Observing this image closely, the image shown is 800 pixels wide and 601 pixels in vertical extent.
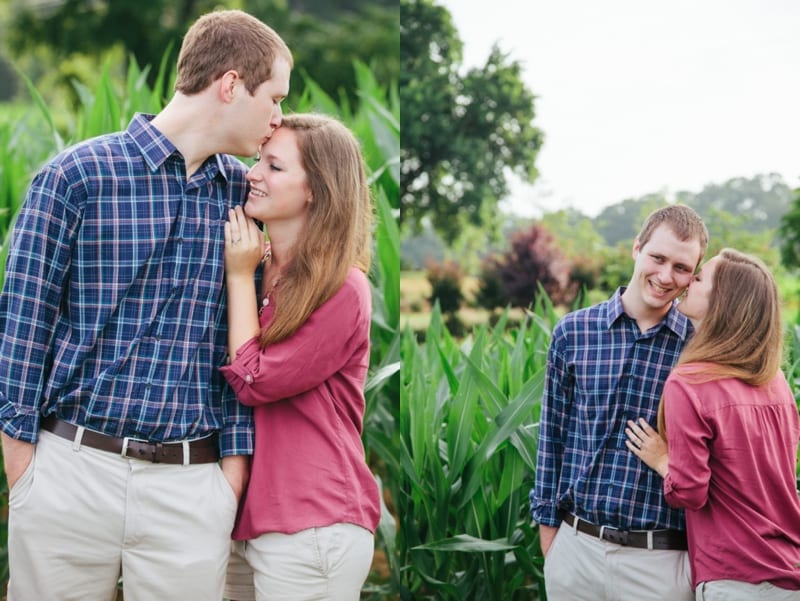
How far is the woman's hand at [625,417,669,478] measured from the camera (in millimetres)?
2150

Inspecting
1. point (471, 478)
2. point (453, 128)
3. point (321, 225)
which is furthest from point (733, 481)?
point (453, 128)

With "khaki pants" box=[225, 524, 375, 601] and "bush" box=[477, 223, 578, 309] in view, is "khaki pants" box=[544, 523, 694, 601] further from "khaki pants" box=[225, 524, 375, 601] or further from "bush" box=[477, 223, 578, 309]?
"bush" box=[477, 223, 578, 309]

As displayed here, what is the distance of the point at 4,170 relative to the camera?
3227mm

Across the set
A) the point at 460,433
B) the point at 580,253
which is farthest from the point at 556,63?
the point at 460,433

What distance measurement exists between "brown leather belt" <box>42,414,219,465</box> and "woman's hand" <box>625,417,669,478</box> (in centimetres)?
101

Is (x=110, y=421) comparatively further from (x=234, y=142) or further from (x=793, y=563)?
(x=793, y=563)

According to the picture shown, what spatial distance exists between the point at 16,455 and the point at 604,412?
1.32m

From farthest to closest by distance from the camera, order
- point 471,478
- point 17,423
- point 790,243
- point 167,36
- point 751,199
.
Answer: point 167,36
point 790,243
point 751,199
point 471,478
point 17,423

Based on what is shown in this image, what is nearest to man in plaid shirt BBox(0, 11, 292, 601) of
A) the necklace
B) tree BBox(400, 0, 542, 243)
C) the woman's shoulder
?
the necklace

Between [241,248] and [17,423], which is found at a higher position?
[241,248]

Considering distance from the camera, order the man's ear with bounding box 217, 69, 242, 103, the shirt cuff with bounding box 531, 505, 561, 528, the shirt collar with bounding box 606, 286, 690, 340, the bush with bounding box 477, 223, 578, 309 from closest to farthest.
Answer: the man's ear with bounding box 217, 69, 242, 103, the shirt collar with bounding box 606, 286, 690, 340, the shirt cuff with bounding box 531, 505, 561, 528, the bush with bounding box 477, 223, 578, 309

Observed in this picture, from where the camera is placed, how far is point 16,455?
1.95 metres

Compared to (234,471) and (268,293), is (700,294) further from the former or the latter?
(234,471)

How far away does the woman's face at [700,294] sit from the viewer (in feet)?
6.99
